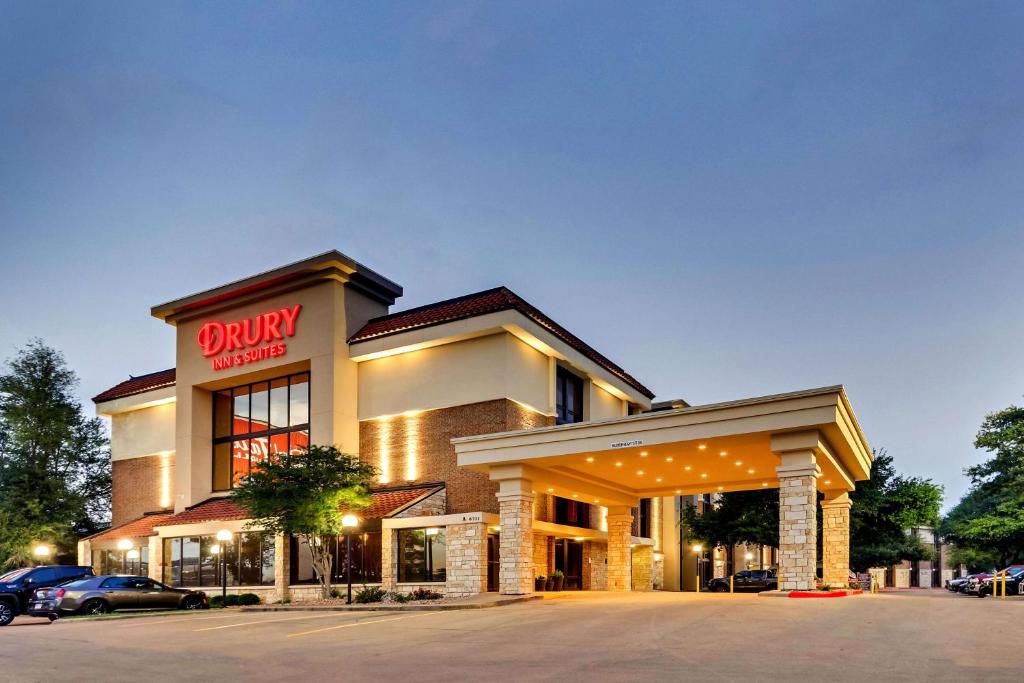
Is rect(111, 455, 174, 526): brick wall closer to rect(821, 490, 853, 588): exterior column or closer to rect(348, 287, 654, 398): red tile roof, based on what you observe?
rect(348, 287, 654, 398): red tile roof

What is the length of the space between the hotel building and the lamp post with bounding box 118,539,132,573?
8cm

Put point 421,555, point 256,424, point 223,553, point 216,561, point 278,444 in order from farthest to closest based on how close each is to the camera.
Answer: point 256,424 → point 278,444 → point 216,561 → point 223,553 → point 421,555

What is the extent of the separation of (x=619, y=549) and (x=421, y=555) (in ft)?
31.7

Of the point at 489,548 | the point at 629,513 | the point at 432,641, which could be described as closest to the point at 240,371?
the point at 489,548

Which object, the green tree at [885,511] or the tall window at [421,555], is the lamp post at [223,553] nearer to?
the tall window at [421,555]

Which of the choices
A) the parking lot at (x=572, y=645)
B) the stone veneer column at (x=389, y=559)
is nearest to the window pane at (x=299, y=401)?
the stone veneer column at (x=389, y=559)

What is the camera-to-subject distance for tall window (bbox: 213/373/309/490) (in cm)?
3784

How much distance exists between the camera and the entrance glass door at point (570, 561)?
37.6m

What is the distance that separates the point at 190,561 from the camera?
36.9 metres

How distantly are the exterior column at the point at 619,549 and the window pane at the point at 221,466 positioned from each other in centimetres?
1809

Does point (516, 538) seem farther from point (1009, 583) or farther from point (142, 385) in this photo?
point (142, 385)

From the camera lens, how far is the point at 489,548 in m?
32.5

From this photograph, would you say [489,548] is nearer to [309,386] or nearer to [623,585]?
[623,585]

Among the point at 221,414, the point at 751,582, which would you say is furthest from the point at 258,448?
the point at 751,582
